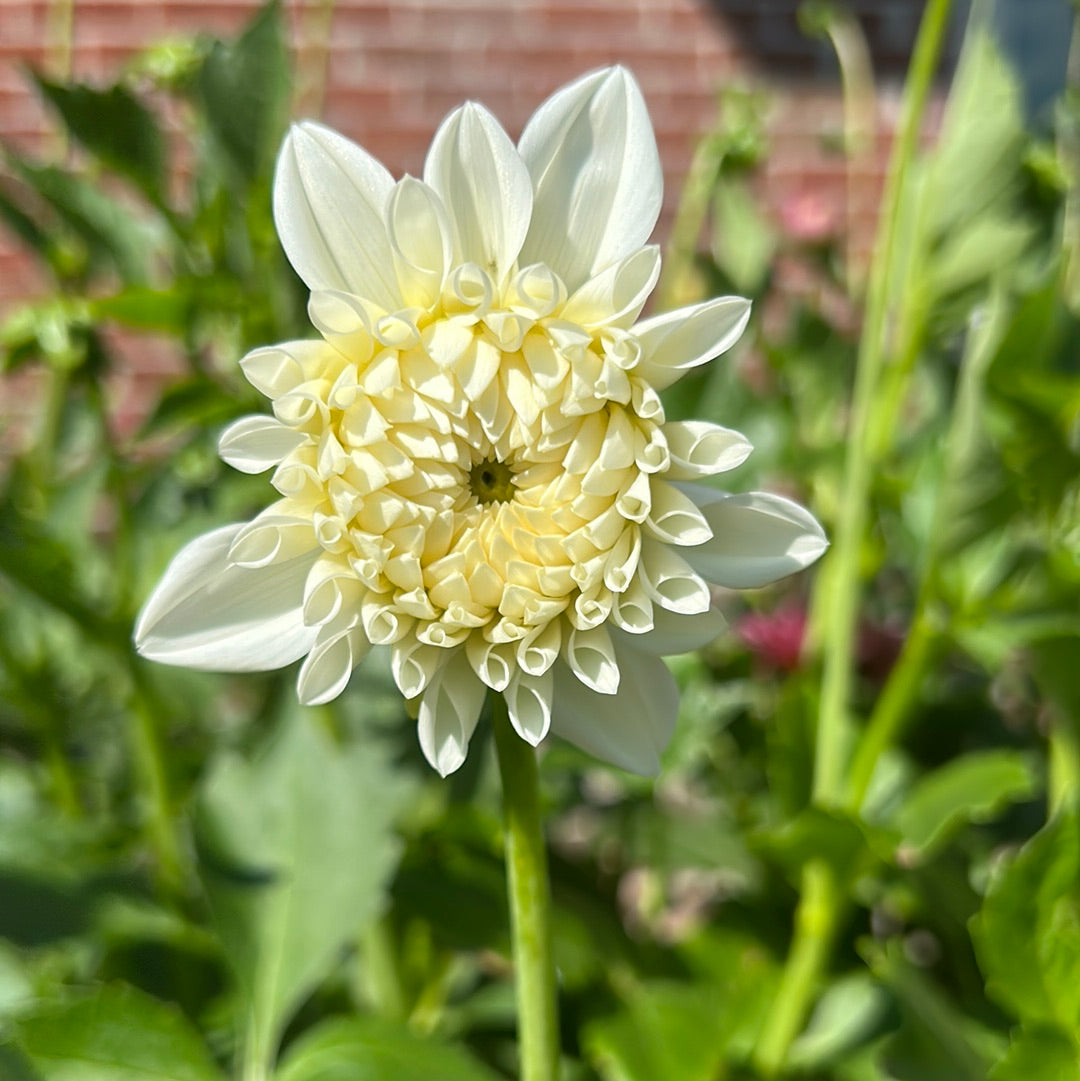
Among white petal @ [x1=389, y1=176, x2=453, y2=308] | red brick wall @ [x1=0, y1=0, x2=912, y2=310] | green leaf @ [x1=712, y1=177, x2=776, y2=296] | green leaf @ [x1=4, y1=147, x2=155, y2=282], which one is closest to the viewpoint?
white petal @ [x1=389, y1=176, x2=453, y2=308]

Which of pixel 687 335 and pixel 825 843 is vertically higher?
pixel 687 335

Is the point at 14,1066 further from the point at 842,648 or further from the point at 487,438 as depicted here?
the point at 842,648

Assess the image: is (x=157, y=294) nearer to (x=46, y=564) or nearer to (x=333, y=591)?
(x=46, y=564)

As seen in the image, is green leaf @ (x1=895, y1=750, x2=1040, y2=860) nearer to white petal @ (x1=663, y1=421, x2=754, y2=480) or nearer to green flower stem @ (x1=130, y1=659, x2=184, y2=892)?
white petal @ (x1=663, y1=421, x2=754, y2=480)

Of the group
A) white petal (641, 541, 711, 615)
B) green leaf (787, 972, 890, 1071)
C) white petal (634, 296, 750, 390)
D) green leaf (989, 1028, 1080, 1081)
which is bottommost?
green leaf (787, 972, 890, 1071)

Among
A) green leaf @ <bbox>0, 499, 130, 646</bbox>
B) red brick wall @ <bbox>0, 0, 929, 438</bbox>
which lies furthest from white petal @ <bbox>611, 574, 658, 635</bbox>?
red brick wall @ <bbox>0, 0, 929, 438</bbox>

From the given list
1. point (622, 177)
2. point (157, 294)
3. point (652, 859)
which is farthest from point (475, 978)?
point (622, 177)

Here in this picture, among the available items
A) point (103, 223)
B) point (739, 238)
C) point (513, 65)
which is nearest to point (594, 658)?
point (103, 223)
